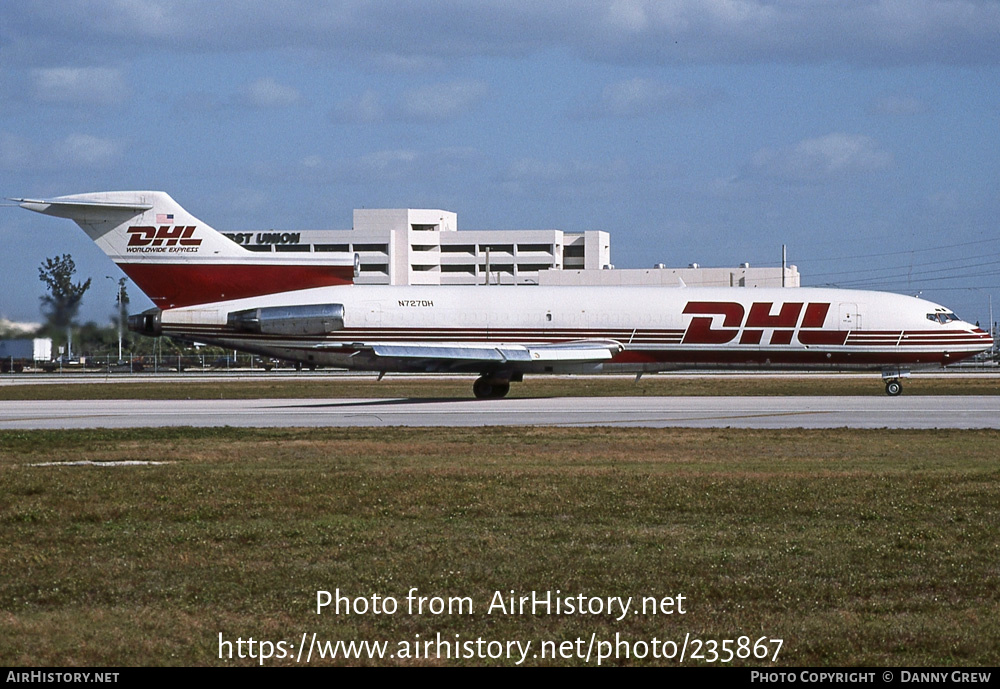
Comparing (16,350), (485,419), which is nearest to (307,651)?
(485,419)

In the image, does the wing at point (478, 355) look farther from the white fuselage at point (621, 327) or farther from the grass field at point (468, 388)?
the grass field at point (468, 388)

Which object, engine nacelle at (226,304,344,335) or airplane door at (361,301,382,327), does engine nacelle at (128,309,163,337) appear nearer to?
engine nacelle at (226,304,344,335)

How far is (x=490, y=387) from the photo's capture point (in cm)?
3991

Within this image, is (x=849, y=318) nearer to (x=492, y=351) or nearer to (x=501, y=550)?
(x=492, y=351)

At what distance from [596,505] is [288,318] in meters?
27.3

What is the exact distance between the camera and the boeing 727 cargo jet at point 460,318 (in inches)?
1532

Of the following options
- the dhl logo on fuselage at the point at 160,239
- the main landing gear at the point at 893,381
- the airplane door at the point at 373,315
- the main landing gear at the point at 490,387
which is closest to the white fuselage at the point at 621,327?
the airplane door at the point at 373,315

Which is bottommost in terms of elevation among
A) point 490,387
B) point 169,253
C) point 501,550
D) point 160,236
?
point 501,550

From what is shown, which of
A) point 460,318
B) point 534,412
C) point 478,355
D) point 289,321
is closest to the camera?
point 534,412

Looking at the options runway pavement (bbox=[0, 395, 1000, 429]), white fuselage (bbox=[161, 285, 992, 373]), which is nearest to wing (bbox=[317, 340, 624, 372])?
white fuselage (bbox=[161, 285, 992, 373])

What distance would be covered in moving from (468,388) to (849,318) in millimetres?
16642

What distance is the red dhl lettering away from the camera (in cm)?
3897

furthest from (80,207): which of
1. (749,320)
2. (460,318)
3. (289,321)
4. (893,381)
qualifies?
(893,381)

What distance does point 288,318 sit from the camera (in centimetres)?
3872
